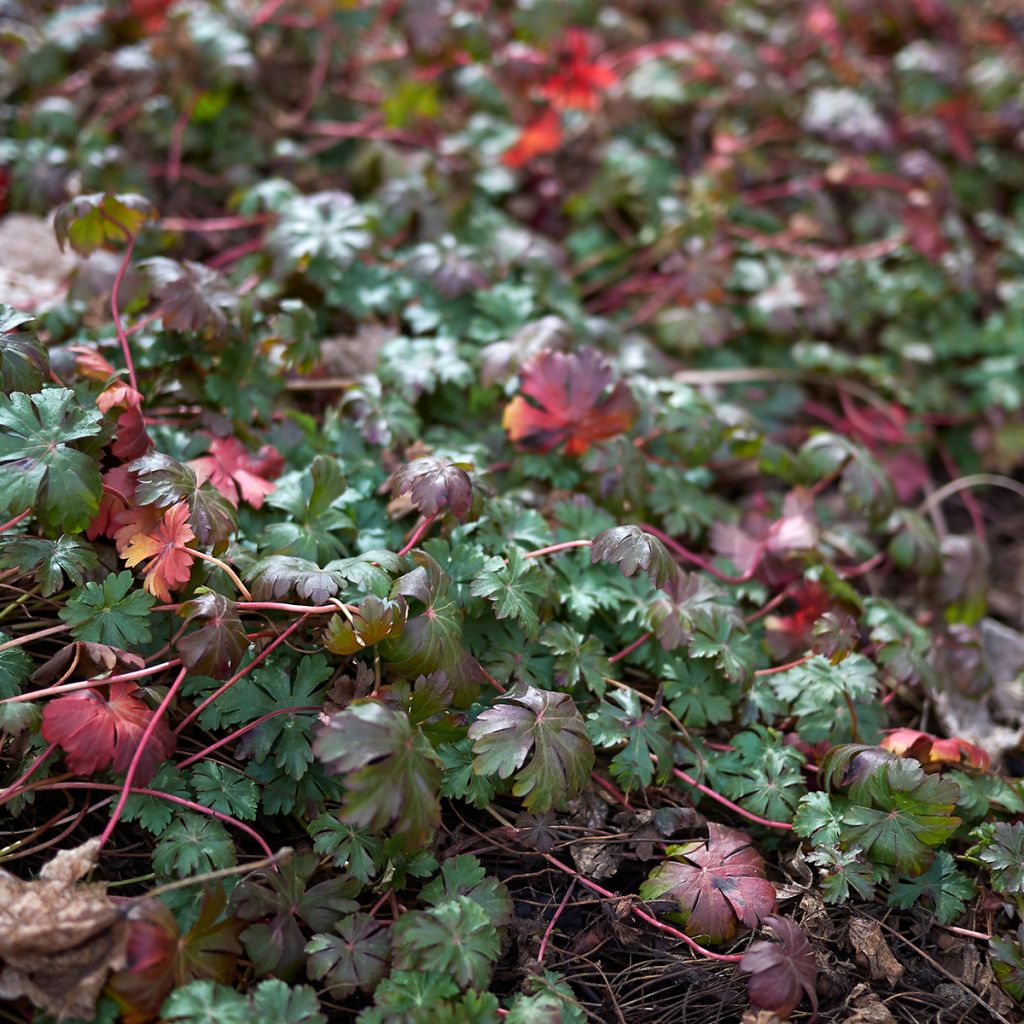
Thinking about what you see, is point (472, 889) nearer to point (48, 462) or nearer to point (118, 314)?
point (48, 462)

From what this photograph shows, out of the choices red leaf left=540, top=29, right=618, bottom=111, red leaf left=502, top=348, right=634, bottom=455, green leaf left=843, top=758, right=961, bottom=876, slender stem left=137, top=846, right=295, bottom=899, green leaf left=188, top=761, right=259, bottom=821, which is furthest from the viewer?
red leaf left=540, top=29, right=618, bottom=111

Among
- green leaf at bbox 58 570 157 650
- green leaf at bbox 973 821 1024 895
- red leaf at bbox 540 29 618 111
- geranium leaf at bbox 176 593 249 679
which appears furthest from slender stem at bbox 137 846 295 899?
red leaf at bbox 540 29 618 111

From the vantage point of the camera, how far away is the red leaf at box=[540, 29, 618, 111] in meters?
3.74

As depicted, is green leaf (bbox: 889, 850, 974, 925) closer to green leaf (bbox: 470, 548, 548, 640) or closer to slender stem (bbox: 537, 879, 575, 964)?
slender stem (bbox: 537, 879, 575, 964)

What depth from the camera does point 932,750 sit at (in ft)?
7.13

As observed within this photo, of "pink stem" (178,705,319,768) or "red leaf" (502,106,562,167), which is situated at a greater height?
"red leaf" (502,106,562,167)

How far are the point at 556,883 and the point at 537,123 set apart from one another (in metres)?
2.86

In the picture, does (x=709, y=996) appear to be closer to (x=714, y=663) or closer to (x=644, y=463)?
(x=714, y=663)

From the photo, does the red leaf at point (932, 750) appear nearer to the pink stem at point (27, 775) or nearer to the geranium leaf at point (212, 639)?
the geranium leaf at point (212, 639)

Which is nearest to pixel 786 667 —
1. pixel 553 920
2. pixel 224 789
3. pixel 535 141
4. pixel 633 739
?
pixel 633 739

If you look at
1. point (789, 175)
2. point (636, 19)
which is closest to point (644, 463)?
point (789, 175)

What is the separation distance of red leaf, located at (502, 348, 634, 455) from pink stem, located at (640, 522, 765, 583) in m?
0.30

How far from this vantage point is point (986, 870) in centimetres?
207

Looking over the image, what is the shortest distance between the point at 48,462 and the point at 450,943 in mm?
1198
